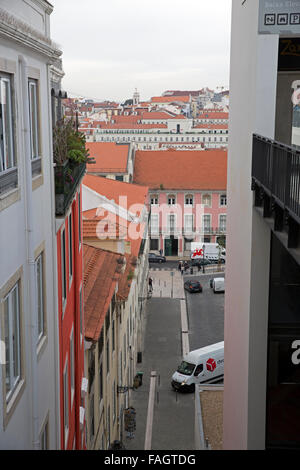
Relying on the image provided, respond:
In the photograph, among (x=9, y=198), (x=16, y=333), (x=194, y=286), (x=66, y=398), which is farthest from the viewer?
(x=194, y=286)

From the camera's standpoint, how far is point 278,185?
7.32m

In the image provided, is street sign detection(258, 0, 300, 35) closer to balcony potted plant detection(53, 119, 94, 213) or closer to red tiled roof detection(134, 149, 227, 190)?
balcony potted plant detection(53, 119, 94, 213)

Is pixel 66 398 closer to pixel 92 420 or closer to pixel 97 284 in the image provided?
pixel 92 420

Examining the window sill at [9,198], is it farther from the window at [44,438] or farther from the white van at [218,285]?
the white van at [218,285]

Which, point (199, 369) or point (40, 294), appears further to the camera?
point (199, 369)

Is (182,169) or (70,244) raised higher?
(70,244)

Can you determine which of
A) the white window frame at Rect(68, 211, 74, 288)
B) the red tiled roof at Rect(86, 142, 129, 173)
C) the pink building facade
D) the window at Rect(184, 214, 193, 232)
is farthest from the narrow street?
the white window frame at Rect(68, 211, 74, 288)

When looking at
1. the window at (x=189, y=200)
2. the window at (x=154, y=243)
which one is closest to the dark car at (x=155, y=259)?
the window at (x=154, y=243)

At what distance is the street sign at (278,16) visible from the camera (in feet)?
28.8

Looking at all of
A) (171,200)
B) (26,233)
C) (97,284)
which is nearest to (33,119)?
(26,233)

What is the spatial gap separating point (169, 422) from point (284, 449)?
60.1ft

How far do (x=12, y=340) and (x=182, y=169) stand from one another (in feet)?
210

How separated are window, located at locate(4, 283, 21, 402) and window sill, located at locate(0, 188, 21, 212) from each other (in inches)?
36.3

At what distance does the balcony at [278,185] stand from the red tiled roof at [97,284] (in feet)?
24.8
